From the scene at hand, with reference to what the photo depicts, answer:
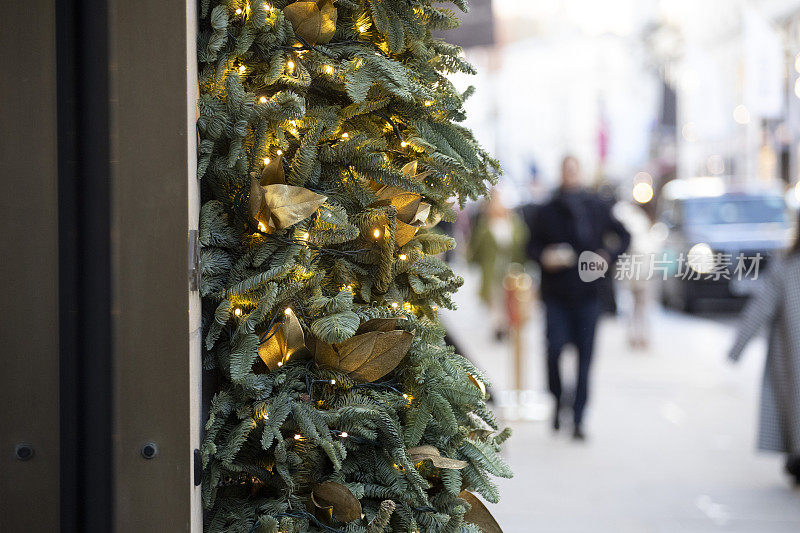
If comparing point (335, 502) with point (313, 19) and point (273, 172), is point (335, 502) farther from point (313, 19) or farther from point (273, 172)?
point (313, 19)

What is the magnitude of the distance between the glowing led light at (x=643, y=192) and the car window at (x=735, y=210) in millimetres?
11931

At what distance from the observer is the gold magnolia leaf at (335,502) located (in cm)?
199

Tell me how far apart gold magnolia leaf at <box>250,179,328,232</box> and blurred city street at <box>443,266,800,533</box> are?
2682 mm

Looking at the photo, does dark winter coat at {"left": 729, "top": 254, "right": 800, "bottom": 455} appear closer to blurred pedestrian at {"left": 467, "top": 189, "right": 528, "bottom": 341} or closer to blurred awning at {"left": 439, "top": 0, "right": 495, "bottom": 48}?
blurred awning at {"left": 439, "top": 0, "right": 495, "bottom": 48}

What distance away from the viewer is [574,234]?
22.3 ft

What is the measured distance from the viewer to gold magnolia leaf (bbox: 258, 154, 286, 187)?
2008 millimetres

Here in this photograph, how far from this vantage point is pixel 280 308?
6.75 ft

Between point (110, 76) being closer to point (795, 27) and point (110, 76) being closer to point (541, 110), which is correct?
point (795, 27)

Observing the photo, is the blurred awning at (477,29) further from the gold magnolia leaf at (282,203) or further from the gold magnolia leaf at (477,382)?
the gold magnolia leaf at (282,203)

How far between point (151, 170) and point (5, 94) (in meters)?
0.34

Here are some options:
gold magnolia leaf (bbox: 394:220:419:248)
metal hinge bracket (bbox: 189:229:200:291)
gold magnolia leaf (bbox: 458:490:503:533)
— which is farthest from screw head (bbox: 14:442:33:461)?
gold magnolia leaf (bbox: 458:490:503:533)

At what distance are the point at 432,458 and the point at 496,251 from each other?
10.0 metres

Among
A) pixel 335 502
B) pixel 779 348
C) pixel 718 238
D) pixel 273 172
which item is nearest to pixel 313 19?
pixel 273 172

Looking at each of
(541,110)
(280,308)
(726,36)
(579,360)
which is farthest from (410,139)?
(541,110)
